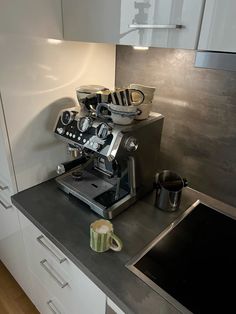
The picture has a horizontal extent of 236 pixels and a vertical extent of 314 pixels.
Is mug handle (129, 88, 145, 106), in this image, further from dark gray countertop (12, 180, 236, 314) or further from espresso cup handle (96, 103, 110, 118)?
dark gray countertop (12, 180, 236, 314)

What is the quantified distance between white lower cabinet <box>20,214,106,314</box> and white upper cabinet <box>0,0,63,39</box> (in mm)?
748

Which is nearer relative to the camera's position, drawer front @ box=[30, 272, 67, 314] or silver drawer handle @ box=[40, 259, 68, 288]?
silver drawer handle @ box=[40, 259, 68, 288]

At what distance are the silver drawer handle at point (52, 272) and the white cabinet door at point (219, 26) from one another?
36.3 inches

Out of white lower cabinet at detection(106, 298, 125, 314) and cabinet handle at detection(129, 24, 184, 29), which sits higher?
cabinet handle at detection(129, 24, 184, 29)

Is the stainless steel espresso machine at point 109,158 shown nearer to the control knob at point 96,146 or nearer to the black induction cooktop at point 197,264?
the control knob at point 96,146

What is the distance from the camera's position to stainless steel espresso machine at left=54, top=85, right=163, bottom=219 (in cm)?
85

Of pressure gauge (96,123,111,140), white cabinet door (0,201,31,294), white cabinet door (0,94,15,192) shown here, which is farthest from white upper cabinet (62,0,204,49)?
white cabinet door (0,201,31,294)

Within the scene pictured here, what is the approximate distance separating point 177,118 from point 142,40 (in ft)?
1.67

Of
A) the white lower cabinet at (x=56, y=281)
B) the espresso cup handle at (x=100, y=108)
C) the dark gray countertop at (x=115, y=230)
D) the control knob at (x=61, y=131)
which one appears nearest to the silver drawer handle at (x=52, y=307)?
the white lower cabinet at (x=56, y=281)

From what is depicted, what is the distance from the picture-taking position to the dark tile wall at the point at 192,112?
0.98 meters

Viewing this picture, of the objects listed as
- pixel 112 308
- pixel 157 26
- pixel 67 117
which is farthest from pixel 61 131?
pixel 112 308

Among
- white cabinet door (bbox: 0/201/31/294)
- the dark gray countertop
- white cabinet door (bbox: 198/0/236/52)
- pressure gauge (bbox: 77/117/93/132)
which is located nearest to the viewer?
white cabinet door (bbox: 198/0/236/52)

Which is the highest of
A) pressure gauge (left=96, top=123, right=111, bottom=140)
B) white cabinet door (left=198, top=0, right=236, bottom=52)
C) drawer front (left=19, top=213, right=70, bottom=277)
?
white cabinet door (left=198, top=0, right=236, bottom=52)

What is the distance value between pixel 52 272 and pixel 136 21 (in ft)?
3.14
